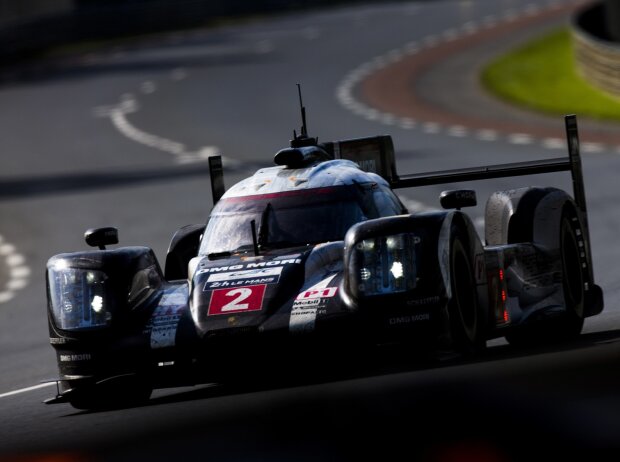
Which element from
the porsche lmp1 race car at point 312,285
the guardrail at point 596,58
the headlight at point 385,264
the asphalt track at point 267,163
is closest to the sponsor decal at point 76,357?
the porsche lmp1 race car at point 312,285

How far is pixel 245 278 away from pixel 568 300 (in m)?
2.43

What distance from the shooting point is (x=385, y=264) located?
930 centimetres

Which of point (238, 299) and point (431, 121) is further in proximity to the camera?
point (431, 121)

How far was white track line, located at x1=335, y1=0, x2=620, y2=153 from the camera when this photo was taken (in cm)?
2917

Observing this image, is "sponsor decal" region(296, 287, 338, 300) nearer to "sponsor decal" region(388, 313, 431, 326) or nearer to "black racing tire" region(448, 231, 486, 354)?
"sponsor decal" region(388, 313, 431, 326)

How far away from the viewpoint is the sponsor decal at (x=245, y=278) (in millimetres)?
9555

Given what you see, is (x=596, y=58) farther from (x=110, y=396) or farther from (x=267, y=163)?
(x=110, y=396)

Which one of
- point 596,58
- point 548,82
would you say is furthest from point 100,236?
point 548,82

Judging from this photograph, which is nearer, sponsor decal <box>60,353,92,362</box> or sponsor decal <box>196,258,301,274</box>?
sponsor decal <box>60,353,92,362</box>

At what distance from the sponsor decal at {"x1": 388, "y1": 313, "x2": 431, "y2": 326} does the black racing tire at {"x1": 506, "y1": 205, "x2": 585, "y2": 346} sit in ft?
5.34

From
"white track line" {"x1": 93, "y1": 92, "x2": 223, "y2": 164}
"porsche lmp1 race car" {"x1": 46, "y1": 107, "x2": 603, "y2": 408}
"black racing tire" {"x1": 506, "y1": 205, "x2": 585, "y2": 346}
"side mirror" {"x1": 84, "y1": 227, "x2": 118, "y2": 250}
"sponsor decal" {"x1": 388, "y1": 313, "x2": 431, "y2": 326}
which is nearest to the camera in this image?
"sponsor decal" {"x1": 388, "y1": 313, "x2": 431, "y2": 326}

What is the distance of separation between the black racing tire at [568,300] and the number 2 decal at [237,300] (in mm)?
1949

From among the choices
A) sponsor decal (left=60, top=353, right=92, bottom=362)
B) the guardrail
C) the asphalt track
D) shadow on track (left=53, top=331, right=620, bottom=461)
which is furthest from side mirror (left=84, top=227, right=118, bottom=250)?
the guardrail

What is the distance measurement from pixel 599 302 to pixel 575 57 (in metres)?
26.5
